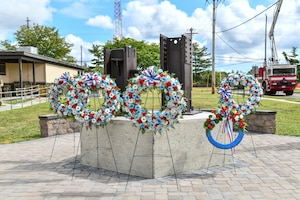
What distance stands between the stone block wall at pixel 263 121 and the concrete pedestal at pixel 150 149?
3754 mm

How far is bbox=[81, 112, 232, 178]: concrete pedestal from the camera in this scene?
16.1 ft

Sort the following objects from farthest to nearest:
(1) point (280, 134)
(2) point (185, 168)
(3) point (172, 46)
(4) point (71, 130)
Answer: (4) point (71, 130), (1) point (280, 134), (3) point (172, 46), (2) point (185, 168)

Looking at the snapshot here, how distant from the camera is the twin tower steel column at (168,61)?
6.06m

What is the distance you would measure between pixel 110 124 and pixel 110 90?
70cm

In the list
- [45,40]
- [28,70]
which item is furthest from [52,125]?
[45,40]

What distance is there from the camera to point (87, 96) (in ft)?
16.4

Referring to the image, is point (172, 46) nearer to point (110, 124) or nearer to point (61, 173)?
point (110, 124)

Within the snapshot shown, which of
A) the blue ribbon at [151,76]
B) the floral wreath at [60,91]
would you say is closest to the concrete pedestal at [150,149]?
the floral wreath at [60,91]

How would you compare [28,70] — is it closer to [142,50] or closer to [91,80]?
[91,80]

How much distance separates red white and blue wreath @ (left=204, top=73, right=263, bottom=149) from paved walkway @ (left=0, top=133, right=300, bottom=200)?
619 millimetres

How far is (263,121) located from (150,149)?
5.27 metres

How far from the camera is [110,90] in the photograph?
4.87 m

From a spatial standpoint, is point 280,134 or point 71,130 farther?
point 71,130

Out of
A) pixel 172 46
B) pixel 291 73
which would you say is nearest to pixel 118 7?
pixel 291 73
